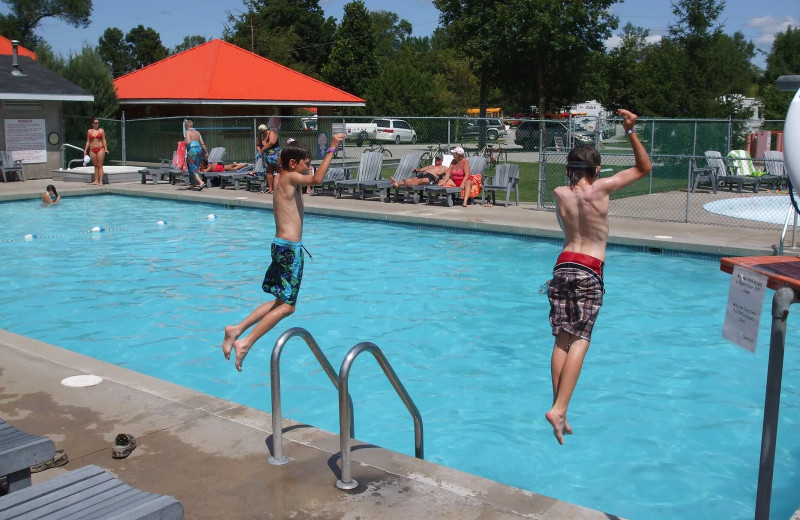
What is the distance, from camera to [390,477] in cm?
410

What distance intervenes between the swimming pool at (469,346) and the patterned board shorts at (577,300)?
4.98 ft

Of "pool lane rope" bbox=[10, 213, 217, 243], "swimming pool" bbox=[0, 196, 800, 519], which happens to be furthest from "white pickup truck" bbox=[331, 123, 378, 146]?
"swimming pool" bbox=[0, 196, 800, 519]

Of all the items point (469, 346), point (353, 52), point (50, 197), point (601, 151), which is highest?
point (353, 52)

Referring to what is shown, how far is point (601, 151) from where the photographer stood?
62.2 feet

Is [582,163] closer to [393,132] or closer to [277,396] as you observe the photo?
[277,396]

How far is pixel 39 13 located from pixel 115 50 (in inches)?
996

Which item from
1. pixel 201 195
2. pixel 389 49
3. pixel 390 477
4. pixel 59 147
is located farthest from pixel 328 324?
pixel 389 49

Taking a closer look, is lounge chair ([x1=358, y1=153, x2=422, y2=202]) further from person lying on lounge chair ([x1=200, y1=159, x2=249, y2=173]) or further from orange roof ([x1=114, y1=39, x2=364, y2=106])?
orange roof ([x1=114, y1=39, x2=364, y2=106])

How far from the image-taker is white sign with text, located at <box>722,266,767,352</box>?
3.20 m

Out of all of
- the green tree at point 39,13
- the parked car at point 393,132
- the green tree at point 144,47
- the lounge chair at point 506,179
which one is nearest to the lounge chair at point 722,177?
the lounge chair at point 506,179

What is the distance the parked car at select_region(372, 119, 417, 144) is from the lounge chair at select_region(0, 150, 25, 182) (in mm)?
21857

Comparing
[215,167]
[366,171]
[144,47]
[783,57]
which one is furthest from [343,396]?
[144,47]

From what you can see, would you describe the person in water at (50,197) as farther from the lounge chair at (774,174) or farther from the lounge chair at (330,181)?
the lounge chair at (774,174)

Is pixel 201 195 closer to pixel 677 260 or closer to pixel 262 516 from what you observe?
pixel 677 260
